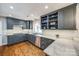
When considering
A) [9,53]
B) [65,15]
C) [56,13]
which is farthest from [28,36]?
[65,15]

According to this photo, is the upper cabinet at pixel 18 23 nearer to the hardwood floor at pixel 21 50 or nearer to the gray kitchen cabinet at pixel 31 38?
the gray kitchen cabinet at pixel 31 38

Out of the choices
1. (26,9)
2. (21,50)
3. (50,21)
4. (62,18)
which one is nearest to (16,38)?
(21,50)

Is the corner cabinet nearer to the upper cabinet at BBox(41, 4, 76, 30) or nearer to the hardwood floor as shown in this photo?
the upper cabinet at BBox(41, 4, 76, 30)

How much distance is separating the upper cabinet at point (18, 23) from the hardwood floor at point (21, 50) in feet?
1.27

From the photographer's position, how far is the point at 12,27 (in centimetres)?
166

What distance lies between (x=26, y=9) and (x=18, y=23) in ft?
1.18

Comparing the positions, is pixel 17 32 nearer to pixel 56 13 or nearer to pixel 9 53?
pixel 9 53

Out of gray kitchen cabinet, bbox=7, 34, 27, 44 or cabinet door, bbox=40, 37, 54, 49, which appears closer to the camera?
gray kitchen cabinet, bbox=7, 34, 27, 44

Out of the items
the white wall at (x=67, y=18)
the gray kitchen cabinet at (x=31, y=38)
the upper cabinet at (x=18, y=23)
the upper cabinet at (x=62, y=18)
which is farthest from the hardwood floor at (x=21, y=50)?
the white wall at (x=67, y=18)

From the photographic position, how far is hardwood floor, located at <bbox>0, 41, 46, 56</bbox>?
1624 mm

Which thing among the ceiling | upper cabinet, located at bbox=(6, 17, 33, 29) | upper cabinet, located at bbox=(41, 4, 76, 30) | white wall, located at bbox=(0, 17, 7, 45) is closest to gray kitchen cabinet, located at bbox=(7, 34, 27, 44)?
white wall, located at bbox=(0, 17, 7, 45)

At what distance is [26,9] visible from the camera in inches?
66.2

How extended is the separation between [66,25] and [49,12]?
536mm

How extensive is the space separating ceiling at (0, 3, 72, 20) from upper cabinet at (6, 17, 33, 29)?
0.09 meters
